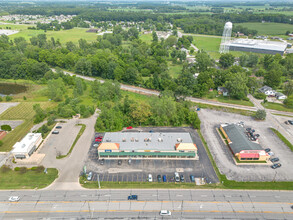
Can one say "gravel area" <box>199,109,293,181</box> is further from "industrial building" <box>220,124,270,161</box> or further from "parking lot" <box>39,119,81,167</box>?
"parking lot" <box>39,119,81,167</box>

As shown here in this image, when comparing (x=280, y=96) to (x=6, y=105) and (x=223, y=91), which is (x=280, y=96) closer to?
(x=223, y=91)

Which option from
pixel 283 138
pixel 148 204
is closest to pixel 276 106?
pixel 283 138

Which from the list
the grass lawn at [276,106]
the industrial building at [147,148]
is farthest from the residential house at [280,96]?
the industrial building at [147,148]

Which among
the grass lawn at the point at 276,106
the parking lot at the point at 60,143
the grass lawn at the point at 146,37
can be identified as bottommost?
the grass lawn at the point at 276,106

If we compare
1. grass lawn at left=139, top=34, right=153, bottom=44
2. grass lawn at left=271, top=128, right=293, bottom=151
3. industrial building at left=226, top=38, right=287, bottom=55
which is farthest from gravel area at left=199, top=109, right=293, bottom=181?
grass lawn at left=139, top=34, right=153, bottom=44

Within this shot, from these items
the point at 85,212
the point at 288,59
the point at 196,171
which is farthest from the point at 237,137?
the point at 288,59

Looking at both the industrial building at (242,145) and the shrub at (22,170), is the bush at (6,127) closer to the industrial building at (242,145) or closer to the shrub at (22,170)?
the shrub at (22,170)

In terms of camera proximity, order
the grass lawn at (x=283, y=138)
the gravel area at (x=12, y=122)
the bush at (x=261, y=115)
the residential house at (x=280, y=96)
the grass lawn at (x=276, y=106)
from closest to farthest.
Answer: the grass lawn at (x=283, y=138) → the gravel area at (x=12, y=122) → the bush at (x=261, y=115) → the grass lawn at (x=276, y=106) → the residential house at (x=280, y=96)
